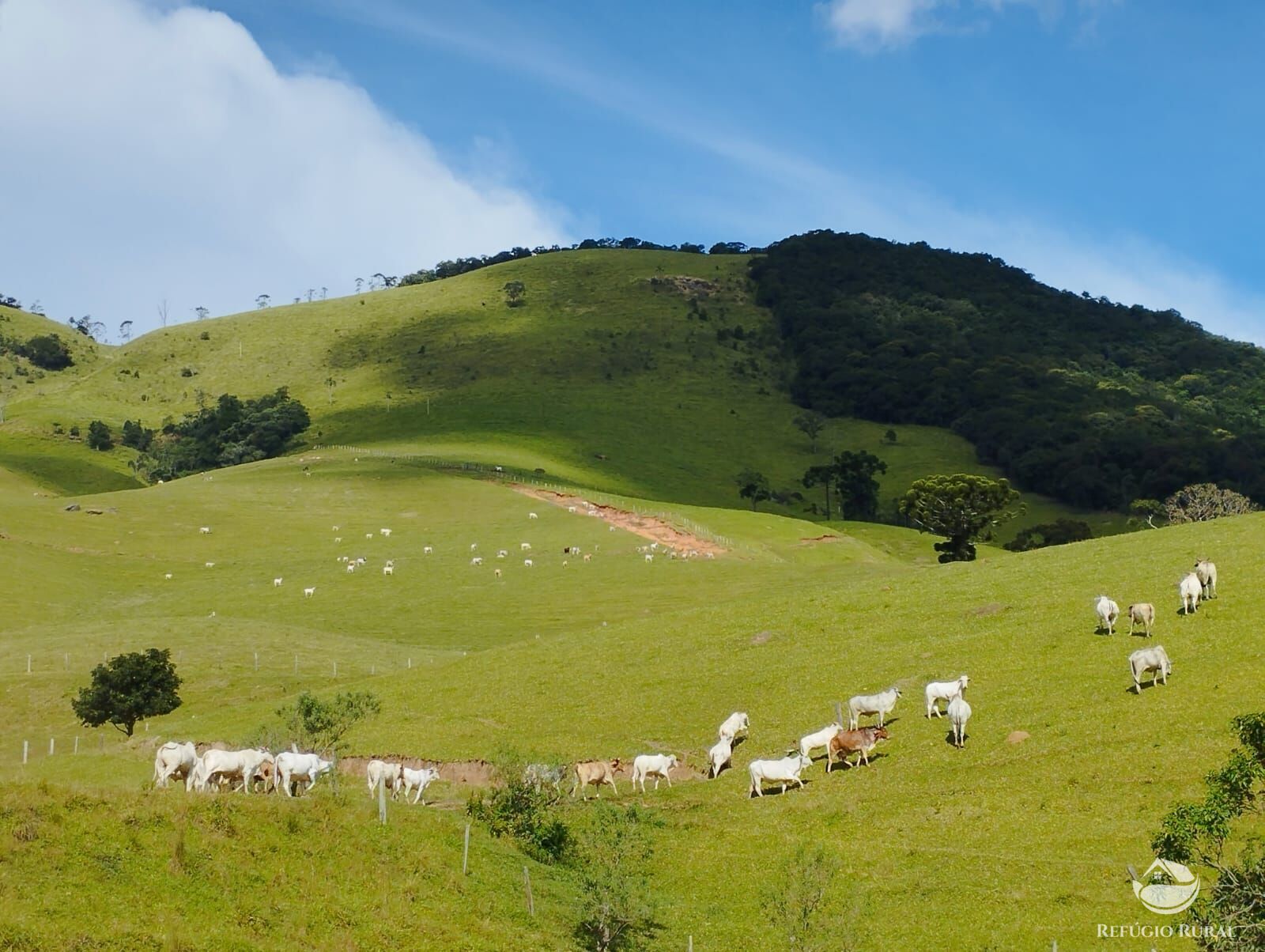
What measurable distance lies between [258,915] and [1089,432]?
177m

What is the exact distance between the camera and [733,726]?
3750cm

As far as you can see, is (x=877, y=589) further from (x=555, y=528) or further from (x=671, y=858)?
(x=555, y=528)

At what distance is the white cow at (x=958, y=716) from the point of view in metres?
32.8

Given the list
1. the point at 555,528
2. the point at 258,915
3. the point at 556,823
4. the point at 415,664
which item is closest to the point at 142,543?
the point at 555,528

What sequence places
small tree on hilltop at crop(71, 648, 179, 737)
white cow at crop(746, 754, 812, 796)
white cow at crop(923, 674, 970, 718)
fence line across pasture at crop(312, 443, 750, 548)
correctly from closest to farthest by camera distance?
white cow at crop(746, 754, 812, 796), white cow at crop(923, 674, 970, 718), small tree on hilltop at crop(71, 648, 179, 737), fence line across pasture at crop(312, 443, 750, 548)

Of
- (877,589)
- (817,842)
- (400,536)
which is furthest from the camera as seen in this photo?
(400,536)

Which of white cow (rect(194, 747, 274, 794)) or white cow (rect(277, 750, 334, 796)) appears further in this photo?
white cow (rect(277, 750, 334, 796))

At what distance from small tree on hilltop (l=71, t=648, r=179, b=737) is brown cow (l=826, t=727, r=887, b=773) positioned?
3498 centimetres

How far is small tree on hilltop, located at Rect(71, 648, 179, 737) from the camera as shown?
53344 mm

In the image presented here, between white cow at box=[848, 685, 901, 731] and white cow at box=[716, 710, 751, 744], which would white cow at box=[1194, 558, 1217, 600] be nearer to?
white cow at box=[848, 685, 901, 731]

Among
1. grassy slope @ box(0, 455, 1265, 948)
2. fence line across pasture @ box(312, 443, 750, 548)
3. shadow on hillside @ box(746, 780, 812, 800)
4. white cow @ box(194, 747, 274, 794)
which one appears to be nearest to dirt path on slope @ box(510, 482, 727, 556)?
fence line across pasture @ box(312, 443, 750, 548)

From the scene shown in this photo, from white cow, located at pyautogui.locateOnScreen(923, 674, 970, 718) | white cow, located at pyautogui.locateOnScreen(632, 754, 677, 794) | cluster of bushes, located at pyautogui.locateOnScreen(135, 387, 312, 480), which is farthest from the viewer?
cluster of bushes, located at pyautogui.locateOnScreen(135, 387, 312, 480)

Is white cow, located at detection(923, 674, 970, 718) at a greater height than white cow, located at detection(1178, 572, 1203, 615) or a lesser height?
lesser

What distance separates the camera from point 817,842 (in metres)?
28.4
